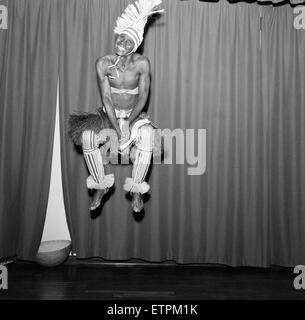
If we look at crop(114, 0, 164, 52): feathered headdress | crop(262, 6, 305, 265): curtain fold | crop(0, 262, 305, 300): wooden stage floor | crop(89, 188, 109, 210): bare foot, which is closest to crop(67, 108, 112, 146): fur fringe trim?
crop(89, 188, 109, 210): bare foot

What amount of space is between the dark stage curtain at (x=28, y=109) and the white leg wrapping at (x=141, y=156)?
3.81 ft

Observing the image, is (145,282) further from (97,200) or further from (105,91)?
(105,91)

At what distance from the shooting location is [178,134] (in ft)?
9.70

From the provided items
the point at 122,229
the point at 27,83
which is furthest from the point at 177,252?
the point at 27,83

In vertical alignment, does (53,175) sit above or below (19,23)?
below

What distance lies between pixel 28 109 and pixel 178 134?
134cm

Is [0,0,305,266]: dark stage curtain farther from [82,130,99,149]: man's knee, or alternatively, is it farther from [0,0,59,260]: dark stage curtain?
[82,130,99,149]: man's knee

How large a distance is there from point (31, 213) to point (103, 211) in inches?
24.8

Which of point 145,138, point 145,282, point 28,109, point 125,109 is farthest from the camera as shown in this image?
point 28,109

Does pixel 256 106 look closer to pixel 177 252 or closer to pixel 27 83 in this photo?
pixel 177 252

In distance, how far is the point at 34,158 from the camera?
9.62 ft

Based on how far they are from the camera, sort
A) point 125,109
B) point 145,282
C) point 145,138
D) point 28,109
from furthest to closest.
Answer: point 28,109, point 145,282, point 125,109, point 145,138

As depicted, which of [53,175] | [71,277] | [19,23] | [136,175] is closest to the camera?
[136,175]

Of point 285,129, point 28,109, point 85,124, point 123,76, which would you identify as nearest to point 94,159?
point 85,124
